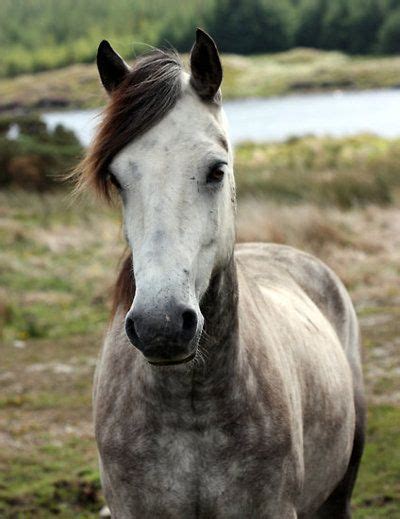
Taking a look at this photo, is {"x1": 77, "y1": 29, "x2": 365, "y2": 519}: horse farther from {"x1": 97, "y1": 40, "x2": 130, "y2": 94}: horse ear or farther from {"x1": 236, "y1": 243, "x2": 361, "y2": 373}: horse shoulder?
{"x1": 236, "y1": 243, "x2": 361, "y2": 373}: horse shoulder

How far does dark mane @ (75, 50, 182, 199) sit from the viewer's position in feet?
8.50

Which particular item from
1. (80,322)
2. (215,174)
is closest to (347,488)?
(215,174)

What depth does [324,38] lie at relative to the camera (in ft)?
268

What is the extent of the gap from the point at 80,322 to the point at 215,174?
7962 mm

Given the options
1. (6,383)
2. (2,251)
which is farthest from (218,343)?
(2,251)

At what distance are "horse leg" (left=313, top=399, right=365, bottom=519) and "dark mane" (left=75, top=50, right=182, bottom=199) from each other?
231 centimetres

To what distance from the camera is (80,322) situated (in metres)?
10.3

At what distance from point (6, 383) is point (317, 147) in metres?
23.1

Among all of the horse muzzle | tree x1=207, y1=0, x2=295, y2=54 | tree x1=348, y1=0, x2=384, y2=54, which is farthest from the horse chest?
tree x1=348, y1=0, x2=384, y2=54

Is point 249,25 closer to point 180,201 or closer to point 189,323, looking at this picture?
point 180,201

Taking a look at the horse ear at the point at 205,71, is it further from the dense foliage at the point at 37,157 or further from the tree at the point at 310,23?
the tree at the point at 310,23

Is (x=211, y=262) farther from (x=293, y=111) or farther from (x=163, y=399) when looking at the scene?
(x=293, y=111)

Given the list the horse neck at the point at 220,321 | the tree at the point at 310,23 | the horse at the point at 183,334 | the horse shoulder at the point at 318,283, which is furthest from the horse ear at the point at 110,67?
the tree at the point at 310,23

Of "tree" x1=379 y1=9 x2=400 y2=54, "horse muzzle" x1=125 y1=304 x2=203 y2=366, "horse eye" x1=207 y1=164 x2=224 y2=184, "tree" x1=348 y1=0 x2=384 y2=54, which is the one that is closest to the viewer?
"horse muzzle" x1=125 y1=304 x2=203 y2=366
